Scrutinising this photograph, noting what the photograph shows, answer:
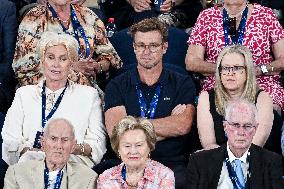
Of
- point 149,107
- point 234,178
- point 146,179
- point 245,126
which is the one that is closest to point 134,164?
point 146,179

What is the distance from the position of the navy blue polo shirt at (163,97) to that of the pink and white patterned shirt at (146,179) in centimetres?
71

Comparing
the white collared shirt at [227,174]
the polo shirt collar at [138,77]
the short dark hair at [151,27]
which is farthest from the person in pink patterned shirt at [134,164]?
the short dark hair at [151,27]

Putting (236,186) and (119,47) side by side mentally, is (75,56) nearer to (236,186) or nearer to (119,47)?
(119,47)

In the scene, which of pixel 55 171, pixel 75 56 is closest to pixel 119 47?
pixel 75 56

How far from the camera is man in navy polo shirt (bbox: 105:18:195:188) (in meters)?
6.01

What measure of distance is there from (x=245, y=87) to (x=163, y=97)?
59cm

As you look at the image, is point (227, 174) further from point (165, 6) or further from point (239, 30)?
Result: point (165, 6)

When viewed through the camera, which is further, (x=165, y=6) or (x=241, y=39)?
(x=165, y=6)

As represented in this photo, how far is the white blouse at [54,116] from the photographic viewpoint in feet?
19.4

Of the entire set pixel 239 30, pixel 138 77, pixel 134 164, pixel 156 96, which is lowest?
pixel 134 164

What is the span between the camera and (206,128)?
19.4 ft

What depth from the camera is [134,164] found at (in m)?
5.23

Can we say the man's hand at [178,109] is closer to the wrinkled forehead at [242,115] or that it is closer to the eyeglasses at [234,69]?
the eyeglasses at [234,69]

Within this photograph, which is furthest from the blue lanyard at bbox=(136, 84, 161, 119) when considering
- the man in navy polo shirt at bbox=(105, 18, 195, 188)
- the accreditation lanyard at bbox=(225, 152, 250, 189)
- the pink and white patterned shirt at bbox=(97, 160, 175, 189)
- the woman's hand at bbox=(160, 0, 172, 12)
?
the woman's hand at bbox=(160, 0, 172, 12)
